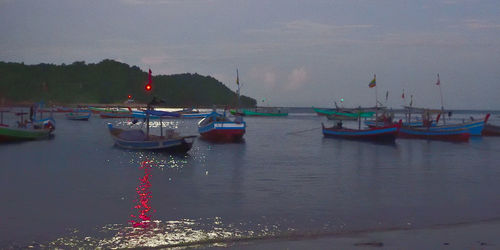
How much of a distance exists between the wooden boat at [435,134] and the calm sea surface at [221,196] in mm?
20622

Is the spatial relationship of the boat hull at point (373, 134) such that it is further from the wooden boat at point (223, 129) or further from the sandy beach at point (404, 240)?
the sandy beach at point (404, 240)

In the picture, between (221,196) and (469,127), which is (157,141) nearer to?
(221,196)

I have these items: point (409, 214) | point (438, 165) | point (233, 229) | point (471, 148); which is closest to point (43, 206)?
point (233, 229)

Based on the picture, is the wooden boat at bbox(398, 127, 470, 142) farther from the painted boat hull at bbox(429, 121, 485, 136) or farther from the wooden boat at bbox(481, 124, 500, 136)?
the wooden boat at bbox(481, 124, 500, 136)

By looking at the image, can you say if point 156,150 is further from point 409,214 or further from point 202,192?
point 409,214

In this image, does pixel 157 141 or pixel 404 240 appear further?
pixel 157 141

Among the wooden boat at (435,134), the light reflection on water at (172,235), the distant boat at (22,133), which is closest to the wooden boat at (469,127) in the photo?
the wooden boat at (435,134)

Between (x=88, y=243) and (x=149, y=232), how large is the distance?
1.85 metres

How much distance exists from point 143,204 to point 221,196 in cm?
357

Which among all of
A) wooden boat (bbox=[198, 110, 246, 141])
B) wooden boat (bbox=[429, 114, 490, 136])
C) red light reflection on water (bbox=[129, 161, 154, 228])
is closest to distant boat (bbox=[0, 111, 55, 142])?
wooden boat (bbox=[198, 110, 246, 141])

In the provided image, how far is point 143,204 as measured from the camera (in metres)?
17.9

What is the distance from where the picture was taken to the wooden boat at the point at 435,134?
187ft

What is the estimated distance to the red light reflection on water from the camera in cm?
1476

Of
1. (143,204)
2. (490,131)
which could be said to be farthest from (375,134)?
(143,204)
